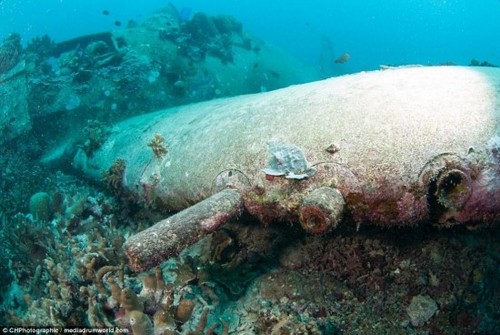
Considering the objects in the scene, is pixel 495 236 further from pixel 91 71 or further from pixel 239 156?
pixel 91 71

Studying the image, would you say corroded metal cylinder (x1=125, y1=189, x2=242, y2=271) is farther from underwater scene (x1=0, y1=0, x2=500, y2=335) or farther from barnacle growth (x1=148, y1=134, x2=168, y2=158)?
barnacle growth (x1=148, y1=134, x2=168, y2=158)

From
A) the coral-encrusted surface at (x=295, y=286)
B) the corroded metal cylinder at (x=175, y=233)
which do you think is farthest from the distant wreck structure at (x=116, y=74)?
the corroded metal cylinder at (x=175, y=233)

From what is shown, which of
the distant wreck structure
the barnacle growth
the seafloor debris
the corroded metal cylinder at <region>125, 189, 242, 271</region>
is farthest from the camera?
the distant wreck structure

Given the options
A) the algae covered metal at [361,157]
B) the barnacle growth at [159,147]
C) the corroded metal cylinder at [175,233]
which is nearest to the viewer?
the corroded metal cylinder at [175,233]

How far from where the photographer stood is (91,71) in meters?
9.03

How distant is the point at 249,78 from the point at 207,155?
9.52 metres

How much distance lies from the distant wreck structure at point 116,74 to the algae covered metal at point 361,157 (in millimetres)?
5771

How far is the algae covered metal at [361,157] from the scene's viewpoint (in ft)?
8.58

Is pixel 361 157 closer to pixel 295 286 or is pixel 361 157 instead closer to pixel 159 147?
pixel 295 286

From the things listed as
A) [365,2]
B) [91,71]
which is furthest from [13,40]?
[365,2]

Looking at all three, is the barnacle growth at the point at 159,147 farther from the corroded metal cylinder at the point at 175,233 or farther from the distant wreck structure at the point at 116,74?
the distant wreck structure at the point at 116,74

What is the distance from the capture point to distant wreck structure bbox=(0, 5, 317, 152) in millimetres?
8297

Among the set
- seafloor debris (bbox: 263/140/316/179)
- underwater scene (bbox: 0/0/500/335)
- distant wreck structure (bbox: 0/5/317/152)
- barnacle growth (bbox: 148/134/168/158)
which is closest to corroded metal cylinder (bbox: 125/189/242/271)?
underwater scene (bbox: 0/0/500/335)

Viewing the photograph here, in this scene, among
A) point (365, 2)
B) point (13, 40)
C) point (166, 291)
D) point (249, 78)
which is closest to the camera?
point (166, 291)
